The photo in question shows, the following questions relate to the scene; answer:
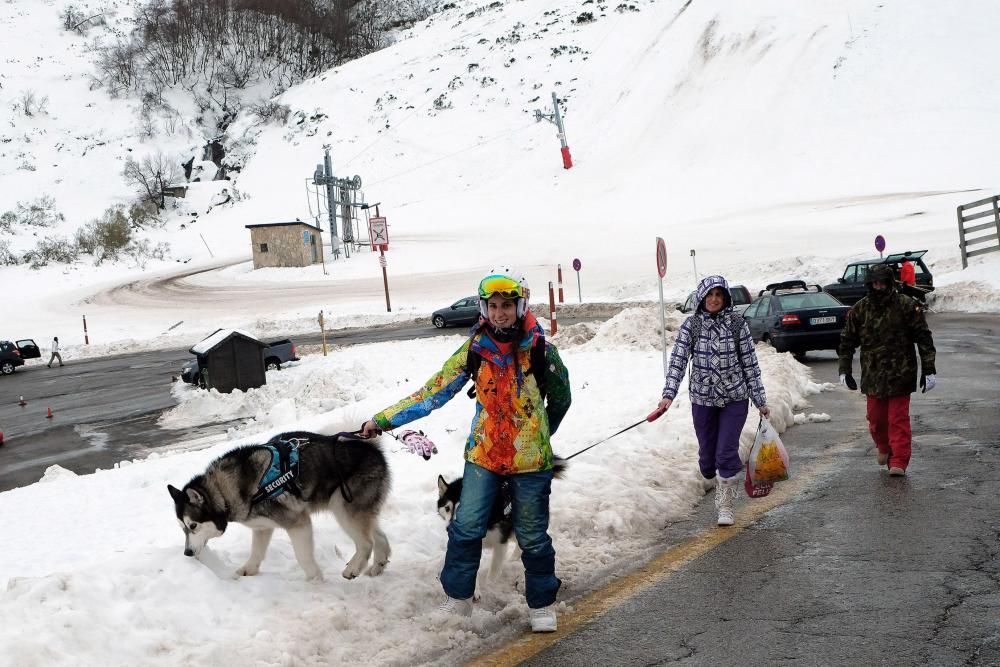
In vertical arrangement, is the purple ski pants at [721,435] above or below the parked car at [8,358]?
below

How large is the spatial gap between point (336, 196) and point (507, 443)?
63.1 meters

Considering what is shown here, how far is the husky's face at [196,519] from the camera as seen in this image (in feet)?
16.7

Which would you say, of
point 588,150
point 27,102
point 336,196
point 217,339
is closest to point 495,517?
point 217,339

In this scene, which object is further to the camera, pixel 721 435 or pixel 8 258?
pixel 8 258

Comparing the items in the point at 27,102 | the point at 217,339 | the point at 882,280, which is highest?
the point at 27,102

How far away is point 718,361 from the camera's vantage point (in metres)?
6.84

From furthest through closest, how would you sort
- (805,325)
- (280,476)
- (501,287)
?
(805,325) < (280,476) < (501,287)

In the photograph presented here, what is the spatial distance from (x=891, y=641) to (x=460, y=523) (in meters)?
2.11

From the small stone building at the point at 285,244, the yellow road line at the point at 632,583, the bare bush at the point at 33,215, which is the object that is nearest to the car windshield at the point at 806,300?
the yellow road line at the point at 632,583

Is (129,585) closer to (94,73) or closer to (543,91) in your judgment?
(543,91)

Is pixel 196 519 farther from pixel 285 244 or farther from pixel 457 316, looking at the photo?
pixel 285 244

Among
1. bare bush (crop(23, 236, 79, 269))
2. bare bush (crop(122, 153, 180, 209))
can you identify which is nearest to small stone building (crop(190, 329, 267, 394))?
bare bush (crop(23, 236, 79, 269))

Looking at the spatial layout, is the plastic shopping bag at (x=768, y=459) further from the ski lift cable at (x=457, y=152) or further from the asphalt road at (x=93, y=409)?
the ski lift cable at (x=457, y=152)

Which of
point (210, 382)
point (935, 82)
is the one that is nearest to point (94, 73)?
point (935, 82)
